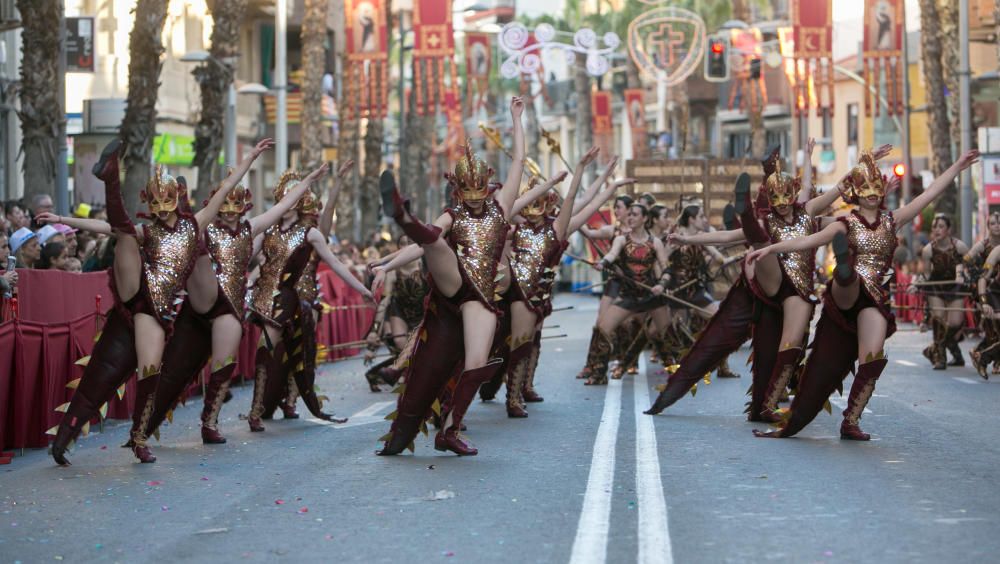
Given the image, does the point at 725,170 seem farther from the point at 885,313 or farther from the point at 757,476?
the point at 757,476

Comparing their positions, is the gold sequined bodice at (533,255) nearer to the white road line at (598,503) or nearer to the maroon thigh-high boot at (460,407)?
the white road line at (598,503)

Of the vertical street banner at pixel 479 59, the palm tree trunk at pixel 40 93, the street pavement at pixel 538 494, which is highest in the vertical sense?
the vertical street banner at pixel 479 59

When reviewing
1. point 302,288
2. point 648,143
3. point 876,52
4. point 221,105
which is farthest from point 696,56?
point 648,143

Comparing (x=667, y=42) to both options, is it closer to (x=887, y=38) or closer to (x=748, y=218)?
(x=887, y=38)

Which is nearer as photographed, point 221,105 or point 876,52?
point 221,105

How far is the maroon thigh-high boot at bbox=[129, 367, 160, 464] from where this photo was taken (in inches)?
484

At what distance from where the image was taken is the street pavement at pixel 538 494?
841 centimetres

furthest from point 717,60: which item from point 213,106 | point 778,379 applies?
point 778,379

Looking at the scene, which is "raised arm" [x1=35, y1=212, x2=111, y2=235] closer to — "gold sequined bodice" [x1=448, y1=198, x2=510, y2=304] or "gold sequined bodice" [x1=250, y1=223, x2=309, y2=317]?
"gold sequined bodice" [x1=448, y1=198, x2=510, y2=304]

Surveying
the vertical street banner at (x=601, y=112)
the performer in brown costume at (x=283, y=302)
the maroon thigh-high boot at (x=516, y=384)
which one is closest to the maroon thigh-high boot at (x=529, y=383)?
the maroon thigh-high boot at (x=516, y=384)

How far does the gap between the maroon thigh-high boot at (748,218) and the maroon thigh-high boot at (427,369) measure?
2261 millimetres

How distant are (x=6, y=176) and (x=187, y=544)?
2592 centimetres

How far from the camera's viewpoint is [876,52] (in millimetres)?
42406

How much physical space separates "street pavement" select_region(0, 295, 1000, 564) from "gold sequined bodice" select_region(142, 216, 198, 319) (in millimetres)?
1072
